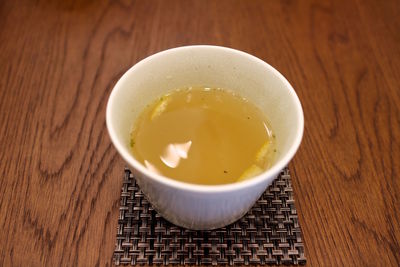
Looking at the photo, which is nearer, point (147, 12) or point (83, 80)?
point (83, 80)

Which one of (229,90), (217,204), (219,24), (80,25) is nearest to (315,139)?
(229,90)

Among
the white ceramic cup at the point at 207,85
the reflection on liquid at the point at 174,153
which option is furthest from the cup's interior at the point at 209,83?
the reflection on liquid at the point at 174,153

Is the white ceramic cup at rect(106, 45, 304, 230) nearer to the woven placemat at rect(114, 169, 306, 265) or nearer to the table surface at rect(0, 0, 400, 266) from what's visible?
the woven placemat at rect(114, 169, 306, 265)

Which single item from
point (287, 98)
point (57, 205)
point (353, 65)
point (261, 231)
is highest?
point (287, 98)

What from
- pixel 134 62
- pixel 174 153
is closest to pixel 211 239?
pixel 174 153

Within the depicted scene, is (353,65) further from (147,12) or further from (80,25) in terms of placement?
(80,25)

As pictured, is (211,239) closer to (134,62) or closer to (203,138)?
(203,138)

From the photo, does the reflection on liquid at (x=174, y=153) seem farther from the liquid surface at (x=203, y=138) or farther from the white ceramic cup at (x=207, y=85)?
the white ceramic cup at (x=207, y=85)
